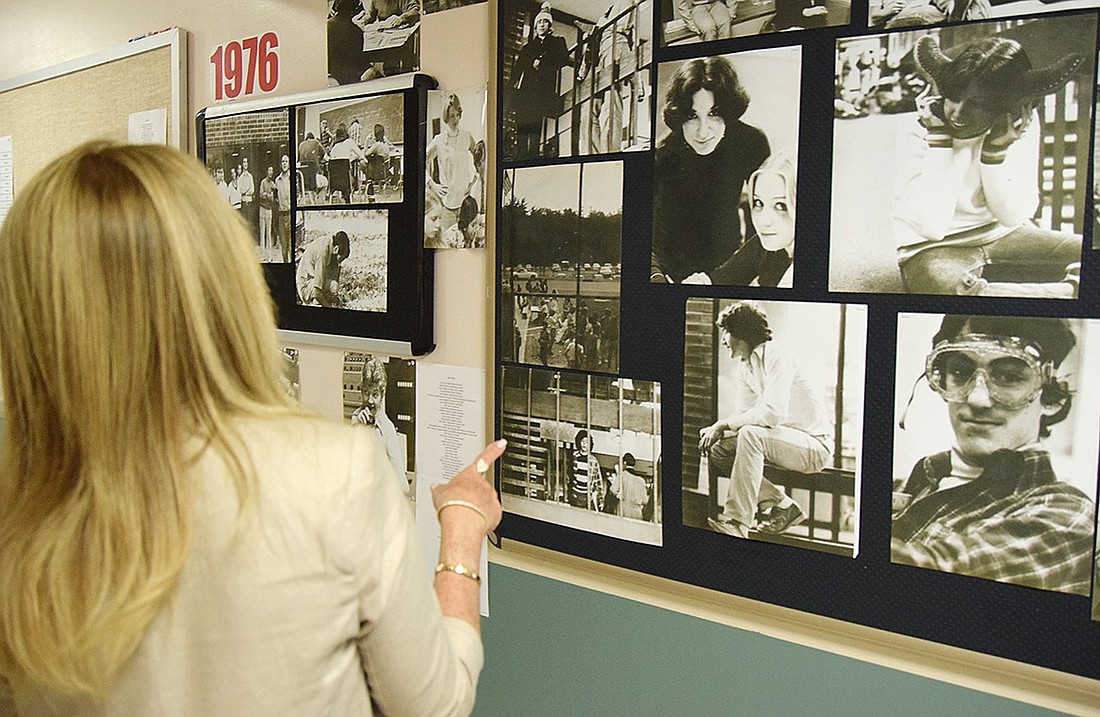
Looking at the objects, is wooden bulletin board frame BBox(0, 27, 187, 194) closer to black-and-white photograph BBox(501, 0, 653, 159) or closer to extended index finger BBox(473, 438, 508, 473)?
black-and-white photograph BBox(501, 0, 653, 159)

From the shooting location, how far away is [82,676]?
0.78 metres

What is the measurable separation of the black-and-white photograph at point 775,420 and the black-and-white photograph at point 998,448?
0.23ft

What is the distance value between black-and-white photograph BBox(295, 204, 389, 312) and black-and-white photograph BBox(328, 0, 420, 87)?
281 millimetres

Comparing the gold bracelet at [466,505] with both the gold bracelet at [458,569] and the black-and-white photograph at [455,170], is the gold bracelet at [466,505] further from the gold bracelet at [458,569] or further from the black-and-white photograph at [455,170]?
the black-and-white photograph at [455,170]

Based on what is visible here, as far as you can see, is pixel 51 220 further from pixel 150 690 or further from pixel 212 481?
pixel 150 690

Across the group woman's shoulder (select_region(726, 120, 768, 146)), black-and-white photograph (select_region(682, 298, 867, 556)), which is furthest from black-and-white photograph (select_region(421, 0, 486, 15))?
black-and-white photograph (select_region(682, 298, 867, 556))

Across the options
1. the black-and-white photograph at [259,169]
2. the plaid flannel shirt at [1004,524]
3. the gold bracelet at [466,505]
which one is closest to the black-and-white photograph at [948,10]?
the plaid flannel shirt at [1004,524]

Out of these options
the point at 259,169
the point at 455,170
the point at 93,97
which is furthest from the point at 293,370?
the point at 93,97

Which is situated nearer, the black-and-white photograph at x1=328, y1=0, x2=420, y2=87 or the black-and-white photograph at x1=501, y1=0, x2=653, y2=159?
the black-and-white photograph at x1=501, y1=0, x2=653, y2=159

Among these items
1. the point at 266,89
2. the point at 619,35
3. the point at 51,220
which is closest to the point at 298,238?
the point at 266,89

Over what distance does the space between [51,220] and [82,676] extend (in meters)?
0.39

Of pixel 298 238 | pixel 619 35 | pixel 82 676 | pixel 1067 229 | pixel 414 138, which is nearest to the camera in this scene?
pixel 82 676

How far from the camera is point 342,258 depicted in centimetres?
189

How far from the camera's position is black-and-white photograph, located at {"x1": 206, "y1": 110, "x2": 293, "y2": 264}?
1.99 m
